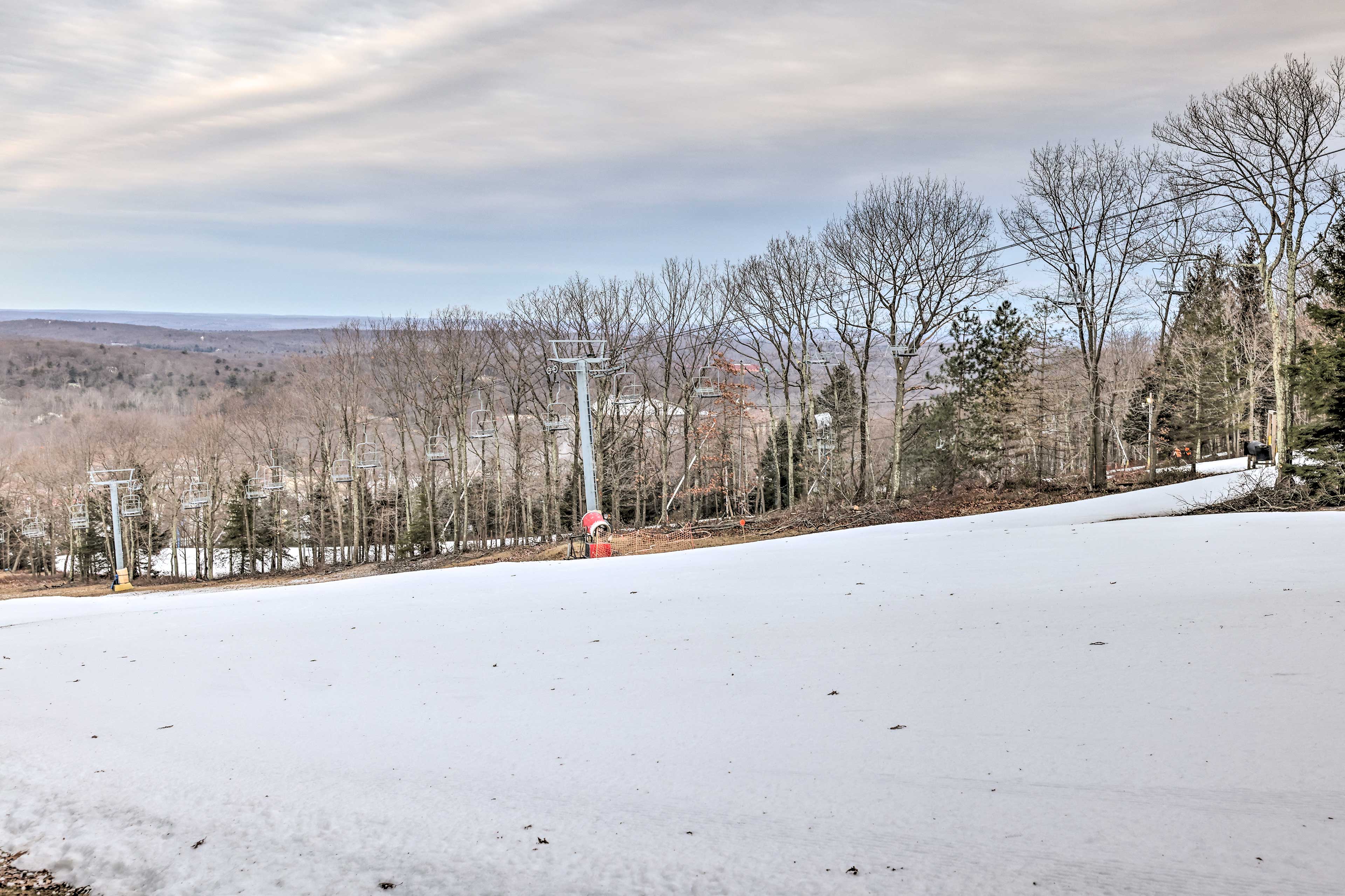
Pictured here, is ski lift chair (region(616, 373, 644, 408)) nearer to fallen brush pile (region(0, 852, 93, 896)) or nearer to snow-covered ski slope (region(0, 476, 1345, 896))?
snow-covered ski slope (region(0, 476, 1345, 896))

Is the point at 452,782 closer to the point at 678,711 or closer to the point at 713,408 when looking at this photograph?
the point at 678,711

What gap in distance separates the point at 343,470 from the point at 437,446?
5.43 m

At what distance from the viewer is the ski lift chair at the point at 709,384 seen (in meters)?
32.0

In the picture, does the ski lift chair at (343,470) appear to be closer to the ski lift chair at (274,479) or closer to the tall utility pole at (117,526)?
the ski lift chair at (274,479)

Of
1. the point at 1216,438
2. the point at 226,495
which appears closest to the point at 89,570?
the point at 226,495

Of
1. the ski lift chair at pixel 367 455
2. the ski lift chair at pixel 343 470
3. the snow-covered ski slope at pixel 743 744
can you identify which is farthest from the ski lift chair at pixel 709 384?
the snow-covered ski slope at pixel 743 744

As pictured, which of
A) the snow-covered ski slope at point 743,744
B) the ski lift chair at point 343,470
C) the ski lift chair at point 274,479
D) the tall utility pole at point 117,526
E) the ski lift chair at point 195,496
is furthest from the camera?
the ski lift chair at point 274,479

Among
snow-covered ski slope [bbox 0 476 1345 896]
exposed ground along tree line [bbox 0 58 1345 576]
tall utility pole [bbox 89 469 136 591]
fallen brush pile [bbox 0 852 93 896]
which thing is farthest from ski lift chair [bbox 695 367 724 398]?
fallen brush pile [bbox 0 852 93 896]

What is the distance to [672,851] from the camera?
4070 mm

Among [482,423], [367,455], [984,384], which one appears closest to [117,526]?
[367,455]

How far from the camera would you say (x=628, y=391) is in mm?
28656

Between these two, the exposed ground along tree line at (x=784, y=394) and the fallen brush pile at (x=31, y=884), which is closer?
the fallen brush pile at (x=31, y=884)

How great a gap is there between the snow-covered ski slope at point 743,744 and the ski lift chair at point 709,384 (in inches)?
863

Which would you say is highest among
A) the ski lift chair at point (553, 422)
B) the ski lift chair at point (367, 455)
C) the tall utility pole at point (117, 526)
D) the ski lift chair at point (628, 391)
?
the ski lift chair at point (628, 391)
